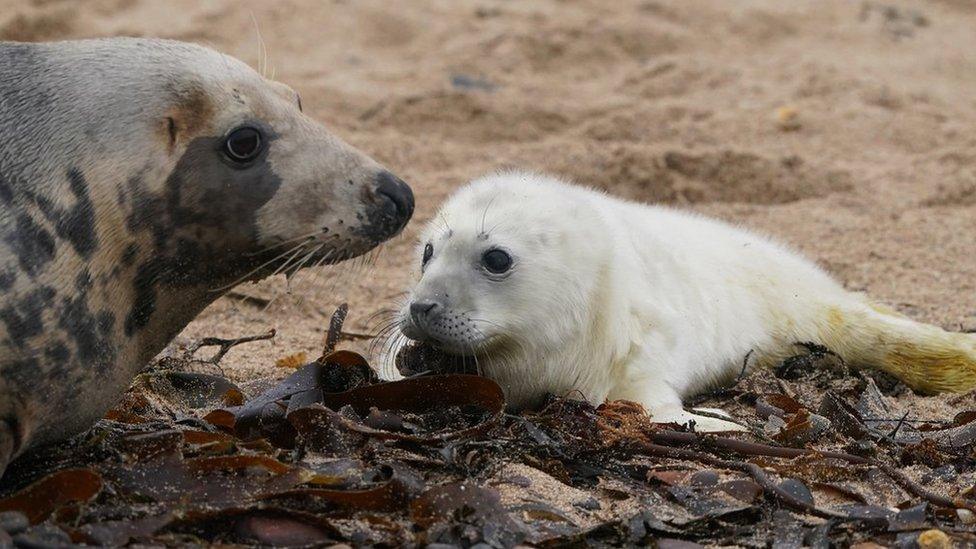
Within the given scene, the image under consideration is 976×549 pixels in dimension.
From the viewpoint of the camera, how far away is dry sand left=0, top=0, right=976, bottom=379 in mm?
6254

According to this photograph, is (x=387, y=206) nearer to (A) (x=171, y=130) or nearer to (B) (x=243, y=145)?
(B) (x=243, y=145)

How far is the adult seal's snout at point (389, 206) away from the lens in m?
3.44

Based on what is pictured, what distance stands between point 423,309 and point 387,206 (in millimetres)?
596

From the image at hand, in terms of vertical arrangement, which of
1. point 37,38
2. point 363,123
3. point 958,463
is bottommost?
point 958,463

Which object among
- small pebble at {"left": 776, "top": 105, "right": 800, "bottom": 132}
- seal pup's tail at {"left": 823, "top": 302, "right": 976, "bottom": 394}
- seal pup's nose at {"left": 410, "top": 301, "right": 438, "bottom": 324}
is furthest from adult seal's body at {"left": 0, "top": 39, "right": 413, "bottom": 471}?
small pebble at {"left": 776, "top": 105, "right": 800, "bottom": 132}

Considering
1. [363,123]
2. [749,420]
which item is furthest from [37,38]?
[749,420]

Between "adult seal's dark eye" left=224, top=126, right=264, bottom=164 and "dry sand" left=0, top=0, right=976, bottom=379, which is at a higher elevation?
"adult seal's dark eye" left=224, top=126, right=264, bottom=164

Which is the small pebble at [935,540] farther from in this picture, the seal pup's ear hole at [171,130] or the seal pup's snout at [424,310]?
the seal pup's ear hole at [171,130]

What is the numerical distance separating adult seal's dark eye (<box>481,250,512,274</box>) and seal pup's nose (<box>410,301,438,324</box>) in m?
0.29

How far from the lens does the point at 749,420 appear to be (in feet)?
14.1

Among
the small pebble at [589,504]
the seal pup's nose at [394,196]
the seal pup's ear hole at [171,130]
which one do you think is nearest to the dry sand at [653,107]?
the seal pup's nose at [394,196]

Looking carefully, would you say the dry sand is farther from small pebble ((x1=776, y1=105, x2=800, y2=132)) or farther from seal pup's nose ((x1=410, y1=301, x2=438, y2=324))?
seal pup's nose ((x1=410, y1=301, x2=438, y2=324))

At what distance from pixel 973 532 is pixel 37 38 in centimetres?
725

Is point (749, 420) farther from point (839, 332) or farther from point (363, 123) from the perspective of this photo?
point (363, 123)
